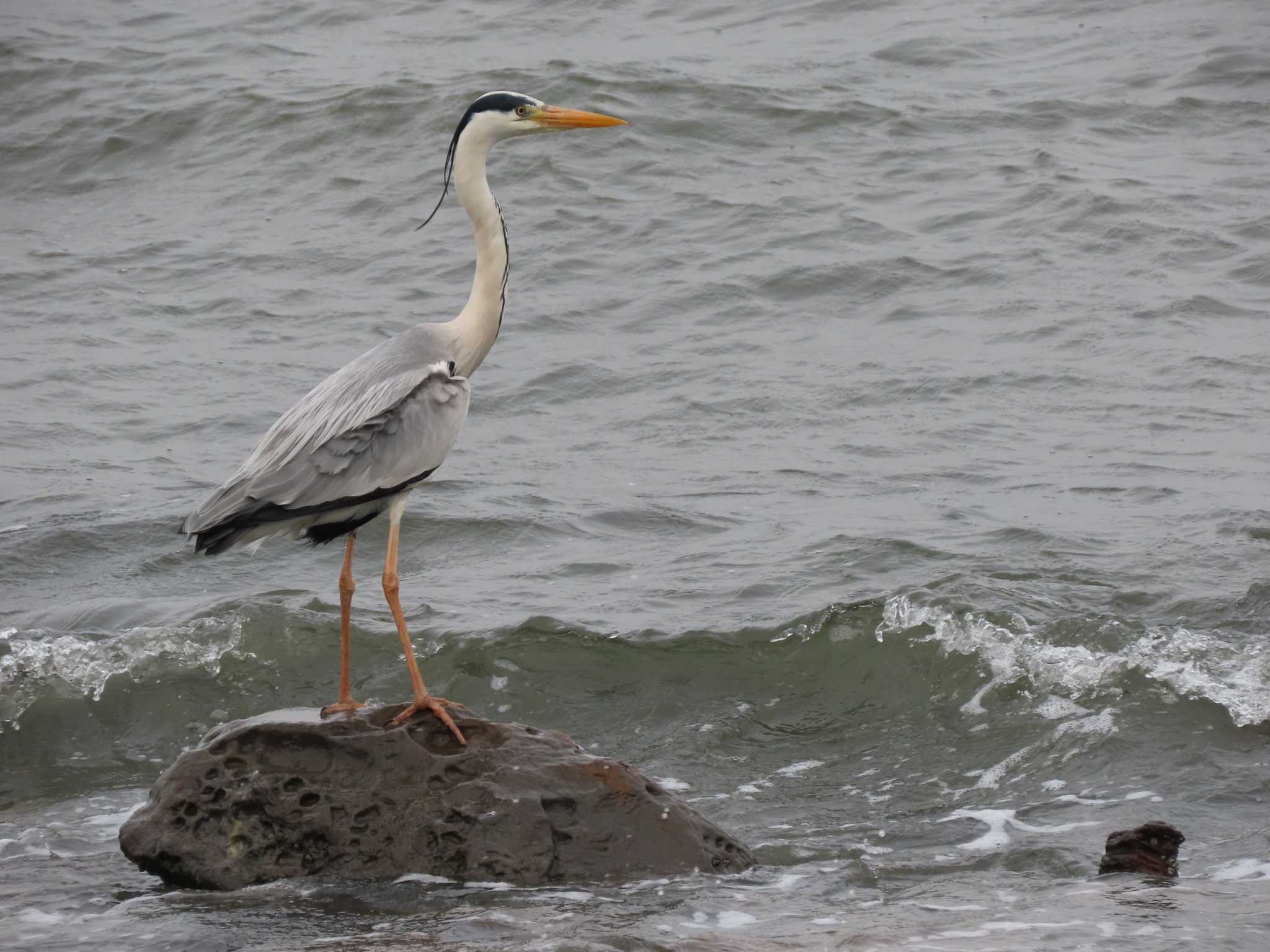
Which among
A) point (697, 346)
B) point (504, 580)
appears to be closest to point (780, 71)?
point (697, 346)

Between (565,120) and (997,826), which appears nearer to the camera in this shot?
(997,826)

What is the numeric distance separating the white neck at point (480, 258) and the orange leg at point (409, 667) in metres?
0.85

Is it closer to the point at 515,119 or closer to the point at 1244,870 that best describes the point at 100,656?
the point at 515,119

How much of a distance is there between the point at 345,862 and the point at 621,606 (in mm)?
3402

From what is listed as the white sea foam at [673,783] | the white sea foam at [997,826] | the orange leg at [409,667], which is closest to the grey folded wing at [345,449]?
the orange leg at [409,667]

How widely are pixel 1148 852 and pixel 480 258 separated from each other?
142 inches

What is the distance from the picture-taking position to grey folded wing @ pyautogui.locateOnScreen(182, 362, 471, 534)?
6.43 meters

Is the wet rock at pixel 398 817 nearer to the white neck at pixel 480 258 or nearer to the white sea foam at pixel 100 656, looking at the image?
the white neck at pixel 480 258

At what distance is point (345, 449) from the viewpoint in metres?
6.55

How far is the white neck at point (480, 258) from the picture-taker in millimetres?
7164

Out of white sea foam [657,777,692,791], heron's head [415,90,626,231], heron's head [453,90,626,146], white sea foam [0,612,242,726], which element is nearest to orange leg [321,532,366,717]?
white sea foam [657,777,692,791]

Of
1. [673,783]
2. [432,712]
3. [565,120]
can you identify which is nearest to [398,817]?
[432,712]

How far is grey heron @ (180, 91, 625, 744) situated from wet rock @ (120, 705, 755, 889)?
10.3 inches

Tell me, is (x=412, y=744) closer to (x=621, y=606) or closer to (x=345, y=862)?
(x=345, y=862)
